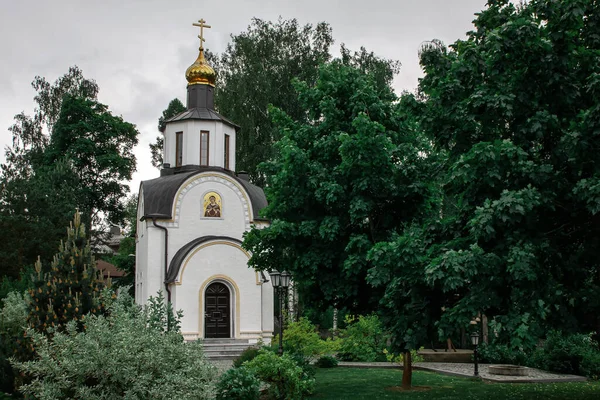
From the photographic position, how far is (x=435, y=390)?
13.5m

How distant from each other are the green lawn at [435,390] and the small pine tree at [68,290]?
4858 mm

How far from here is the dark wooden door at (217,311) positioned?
24.5 m

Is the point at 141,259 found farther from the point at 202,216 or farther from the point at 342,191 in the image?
the point at 342,191

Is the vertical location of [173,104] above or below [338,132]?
above

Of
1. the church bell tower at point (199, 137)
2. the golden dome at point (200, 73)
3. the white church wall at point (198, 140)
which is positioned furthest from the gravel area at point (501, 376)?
the golden dome at point (200, 73)

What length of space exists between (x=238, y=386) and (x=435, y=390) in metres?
4.94

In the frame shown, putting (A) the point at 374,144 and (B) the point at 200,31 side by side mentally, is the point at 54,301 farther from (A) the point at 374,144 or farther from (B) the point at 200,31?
(B) the point at 200,31

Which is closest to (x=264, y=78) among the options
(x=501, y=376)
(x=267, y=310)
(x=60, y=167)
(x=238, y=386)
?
(x=267, y=310)

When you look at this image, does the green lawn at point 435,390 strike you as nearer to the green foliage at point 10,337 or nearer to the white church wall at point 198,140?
the green foliage at point 10,337

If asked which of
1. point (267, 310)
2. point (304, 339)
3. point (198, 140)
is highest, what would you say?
point (198, 140)

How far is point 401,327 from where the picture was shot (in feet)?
32.9

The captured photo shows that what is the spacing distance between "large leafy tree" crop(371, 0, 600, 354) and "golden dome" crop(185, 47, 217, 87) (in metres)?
19.5

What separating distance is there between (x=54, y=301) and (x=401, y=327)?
19.5 ft

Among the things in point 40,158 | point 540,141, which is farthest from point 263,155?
point 540,141
